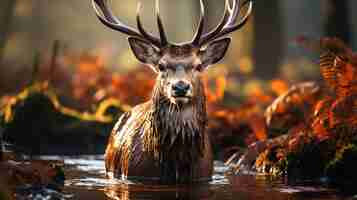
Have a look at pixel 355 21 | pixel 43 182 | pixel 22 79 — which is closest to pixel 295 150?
pixel 43 182

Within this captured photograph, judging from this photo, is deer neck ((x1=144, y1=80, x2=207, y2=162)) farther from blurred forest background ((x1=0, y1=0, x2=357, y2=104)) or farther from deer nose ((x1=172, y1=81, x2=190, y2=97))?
blurred forest background ((x1=0, y1=0, x2=357, y2=104))

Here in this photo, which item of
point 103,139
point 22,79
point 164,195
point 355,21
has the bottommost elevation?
point 164,195

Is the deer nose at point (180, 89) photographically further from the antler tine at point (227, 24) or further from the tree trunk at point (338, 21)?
the tree trunk at point (338, 21)

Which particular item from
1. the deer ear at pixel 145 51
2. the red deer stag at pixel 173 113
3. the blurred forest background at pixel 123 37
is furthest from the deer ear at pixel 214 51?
the blurred forest background at pixel 123 37

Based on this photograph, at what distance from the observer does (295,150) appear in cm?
1255

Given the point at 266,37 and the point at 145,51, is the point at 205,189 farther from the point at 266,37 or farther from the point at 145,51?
the point at 266,37

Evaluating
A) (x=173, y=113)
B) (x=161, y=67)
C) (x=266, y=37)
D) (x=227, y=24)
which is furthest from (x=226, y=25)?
(x=266, y=37)

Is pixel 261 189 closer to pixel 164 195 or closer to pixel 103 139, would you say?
pixel 164 195

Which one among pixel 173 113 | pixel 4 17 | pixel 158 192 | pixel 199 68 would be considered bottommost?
pixel 158 192

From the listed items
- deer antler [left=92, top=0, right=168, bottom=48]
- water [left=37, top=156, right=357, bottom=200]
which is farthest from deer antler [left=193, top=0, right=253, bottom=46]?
water [left=37, top=156, right=357, bottom=200]

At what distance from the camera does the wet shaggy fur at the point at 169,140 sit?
11297 mm

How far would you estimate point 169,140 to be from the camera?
1145cm

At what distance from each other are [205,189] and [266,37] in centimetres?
1794

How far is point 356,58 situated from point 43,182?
5251 millimetres
